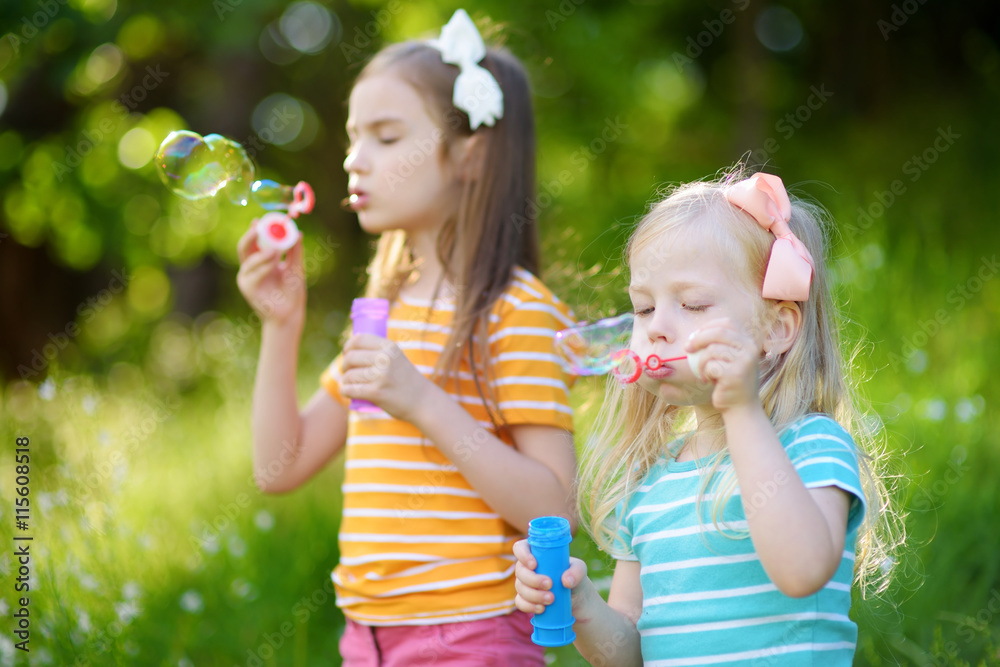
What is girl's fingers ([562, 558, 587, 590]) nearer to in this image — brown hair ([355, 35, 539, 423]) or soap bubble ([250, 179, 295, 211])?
brown hair ([355, 35, 539, 423])

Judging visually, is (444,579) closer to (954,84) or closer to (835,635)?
(835,635)

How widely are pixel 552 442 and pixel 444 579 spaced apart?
39 centimetres

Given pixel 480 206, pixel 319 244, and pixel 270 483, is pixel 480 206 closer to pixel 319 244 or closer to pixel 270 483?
pixel 270 483

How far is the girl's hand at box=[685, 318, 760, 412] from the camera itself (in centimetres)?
132

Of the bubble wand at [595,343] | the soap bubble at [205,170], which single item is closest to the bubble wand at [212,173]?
the soap bubble at [205,170]

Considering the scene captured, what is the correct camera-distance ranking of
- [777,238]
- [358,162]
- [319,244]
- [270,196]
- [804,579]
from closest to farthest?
[804,579], [777,238], [358,162], [270,196], [319,244]

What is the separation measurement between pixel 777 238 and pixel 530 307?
73cm

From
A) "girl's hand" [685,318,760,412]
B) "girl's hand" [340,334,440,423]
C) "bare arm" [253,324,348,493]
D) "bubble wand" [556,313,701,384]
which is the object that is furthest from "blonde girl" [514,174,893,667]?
"bare arm" [253,324,348,493]

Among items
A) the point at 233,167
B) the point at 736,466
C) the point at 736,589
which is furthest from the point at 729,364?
the point at 233,167

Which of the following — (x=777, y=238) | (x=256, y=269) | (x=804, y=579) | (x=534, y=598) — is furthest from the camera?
(x=256, y=269)

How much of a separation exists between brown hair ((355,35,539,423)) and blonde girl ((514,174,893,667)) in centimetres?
59

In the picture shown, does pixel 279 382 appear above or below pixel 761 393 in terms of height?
below

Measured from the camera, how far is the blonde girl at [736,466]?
133 cm

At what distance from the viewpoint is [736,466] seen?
1.33 m
